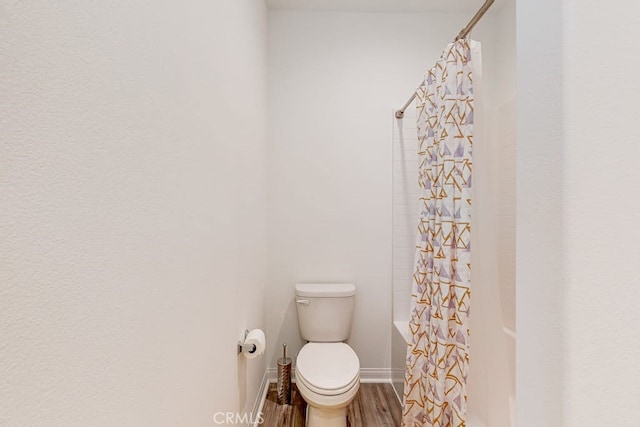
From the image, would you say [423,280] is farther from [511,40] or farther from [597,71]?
[511,40]

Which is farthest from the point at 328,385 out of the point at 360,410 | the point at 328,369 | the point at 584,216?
the point at 584,216

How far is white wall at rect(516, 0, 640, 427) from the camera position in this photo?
0.55 m

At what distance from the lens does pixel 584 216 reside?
1.90ft

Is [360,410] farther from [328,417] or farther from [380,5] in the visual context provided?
[380,5]

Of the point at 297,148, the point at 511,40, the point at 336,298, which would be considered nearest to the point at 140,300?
the point at 336,298

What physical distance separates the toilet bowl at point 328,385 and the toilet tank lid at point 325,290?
15.5 inches

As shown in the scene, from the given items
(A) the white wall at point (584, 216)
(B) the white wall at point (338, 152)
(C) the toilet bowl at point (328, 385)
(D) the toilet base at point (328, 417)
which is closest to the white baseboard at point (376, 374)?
(B) the white wall at point (338, 152)

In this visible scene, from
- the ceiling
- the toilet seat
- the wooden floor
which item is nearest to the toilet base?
the toilet seat

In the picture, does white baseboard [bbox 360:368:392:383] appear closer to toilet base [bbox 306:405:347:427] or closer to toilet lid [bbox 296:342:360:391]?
toilet lid [bbox 296:342:360:391]

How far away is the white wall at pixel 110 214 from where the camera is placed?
38cm

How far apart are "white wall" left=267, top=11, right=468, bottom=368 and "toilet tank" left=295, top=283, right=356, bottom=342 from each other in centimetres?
17

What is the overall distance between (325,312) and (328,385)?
612 millimetres

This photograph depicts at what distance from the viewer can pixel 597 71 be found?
57 centimetres

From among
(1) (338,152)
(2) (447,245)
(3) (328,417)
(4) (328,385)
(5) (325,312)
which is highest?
(1) (338,152)
